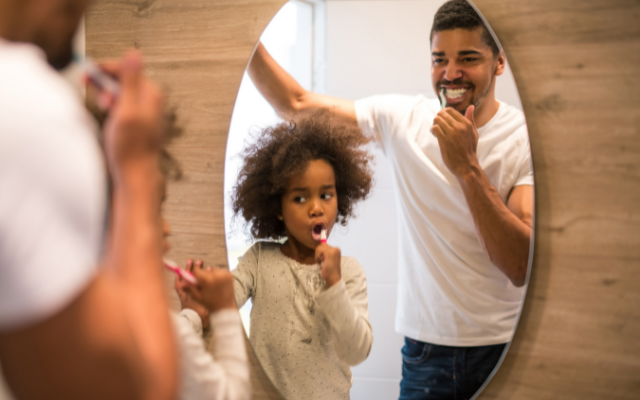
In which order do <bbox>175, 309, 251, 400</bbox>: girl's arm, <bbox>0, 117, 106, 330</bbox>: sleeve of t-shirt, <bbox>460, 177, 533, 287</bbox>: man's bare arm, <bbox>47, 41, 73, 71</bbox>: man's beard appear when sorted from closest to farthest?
<bbox>0, 117, 106, 330</bbox>: sleeve of t-shirt < <bbox>47, 41, 73, 71</bbox>: man's beard < <bbox>175, 309, 251, 400</bbox>: girl's arm < <bbox>460, 177, 533, 287</bbox>: man's bare arm

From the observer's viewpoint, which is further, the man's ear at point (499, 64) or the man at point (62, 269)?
the man's ear at point (499, 64)

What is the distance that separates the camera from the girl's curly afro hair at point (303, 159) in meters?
0.72

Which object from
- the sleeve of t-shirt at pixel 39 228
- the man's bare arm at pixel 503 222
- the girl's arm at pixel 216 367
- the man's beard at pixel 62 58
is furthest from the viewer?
the man's bare arm at pixel 503 222

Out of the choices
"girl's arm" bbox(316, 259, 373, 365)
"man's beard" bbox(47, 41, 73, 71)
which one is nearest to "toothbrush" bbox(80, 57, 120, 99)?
"man's beard" bbox(47, 41, 73, 71)

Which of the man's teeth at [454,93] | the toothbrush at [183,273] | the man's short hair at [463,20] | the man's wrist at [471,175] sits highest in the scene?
the man's short hair at [463,20]

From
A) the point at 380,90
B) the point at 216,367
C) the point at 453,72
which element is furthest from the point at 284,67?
the point at 216,367

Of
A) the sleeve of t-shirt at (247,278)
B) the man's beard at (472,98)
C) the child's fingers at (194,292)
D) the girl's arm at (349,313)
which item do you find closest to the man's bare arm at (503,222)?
the man's beard at (472,98)

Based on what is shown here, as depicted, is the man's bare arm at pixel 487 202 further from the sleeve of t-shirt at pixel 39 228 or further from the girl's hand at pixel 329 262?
the sleeve of t-shirt at pixel 39 228

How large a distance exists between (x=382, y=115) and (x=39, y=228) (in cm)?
54

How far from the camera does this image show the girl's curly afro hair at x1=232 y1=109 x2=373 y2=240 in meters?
0.72

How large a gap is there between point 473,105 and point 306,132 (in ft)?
0.87

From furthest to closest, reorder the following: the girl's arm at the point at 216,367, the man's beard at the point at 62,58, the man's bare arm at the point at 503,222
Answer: the man's bare arm at the point at 503,222, the girl's arm at the point at 216,367, the man's beard at the point at 62,58

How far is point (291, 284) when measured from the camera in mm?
756

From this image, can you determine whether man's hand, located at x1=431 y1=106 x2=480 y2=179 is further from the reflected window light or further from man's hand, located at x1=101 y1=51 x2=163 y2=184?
man's hand, located at x1=101 y1=51 x2=163 y2=184
